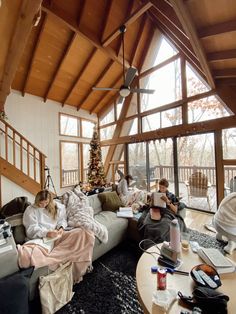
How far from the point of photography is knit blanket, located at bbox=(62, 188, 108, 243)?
220 cm

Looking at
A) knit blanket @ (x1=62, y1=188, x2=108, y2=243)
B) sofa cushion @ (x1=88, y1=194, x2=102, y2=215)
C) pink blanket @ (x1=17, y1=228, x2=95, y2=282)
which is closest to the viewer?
pink blanket @ (x1=17, y1=228, x2=95, y2=282)

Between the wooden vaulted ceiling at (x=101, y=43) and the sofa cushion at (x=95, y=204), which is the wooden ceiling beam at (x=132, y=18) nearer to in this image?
the wooden vaulted ceiling at (x=101, y=43)

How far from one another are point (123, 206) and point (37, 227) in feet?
5.51

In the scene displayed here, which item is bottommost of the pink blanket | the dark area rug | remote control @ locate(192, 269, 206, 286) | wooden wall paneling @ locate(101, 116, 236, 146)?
the dark area rug

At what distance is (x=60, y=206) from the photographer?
249cm

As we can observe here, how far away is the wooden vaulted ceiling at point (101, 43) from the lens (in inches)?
74.6

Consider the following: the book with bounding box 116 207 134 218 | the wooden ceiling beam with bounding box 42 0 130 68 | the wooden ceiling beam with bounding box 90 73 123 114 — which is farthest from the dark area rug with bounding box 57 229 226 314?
the wooden ceiling beam with bounding box 90 73 123 114

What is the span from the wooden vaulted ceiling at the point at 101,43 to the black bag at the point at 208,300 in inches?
96.9

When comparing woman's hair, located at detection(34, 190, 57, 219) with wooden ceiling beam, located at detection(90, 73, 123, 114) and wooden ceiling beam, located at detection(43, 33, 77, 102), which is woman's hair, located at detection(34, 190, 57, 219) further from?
wooden ceiling beam, located at detection(90, 73, 123, 114)

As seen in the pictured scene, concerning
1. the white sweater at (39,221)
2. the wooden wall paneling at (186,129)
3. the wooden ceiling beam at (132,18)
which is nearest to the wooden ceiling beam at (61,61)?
the wooden ceiling beam at (132,18)

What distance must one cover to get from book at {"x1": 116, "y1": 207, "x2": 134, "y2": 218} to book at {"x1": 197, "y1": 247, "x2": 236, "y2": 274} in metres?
1.40

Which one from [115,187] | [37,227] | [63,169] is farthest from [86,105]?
[37,227]

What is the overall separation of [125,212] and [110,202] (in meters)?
0.38

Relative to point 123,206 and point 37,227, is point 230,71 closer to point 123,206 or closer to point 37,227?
point 123,206
